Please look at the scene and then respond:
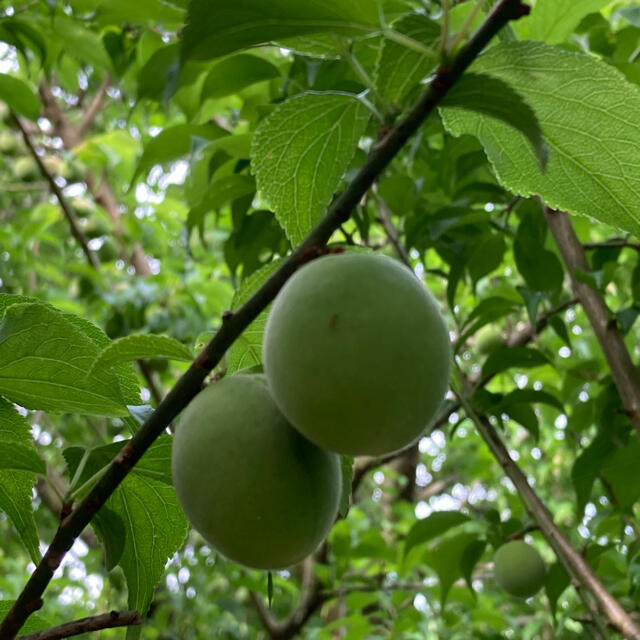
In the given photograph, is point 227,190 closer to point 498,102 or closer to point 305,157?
point 305,157

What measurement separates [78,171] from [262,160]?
3.13m

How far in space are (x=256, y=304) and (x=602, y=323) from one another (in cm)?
94

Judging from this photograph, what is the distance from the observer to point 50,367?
0.76 m

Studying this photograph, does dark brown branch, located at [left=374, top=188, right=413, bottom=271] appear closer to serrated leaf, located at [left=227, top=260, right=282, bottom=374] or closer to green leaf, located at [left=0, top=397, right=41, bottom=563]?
serrated leaf, located at [left=227, top=260, right=282, bottom=374]

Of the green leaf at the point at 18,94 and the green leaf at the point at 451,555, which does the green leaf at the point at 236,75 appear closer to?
the green leaf at the point at 18,94

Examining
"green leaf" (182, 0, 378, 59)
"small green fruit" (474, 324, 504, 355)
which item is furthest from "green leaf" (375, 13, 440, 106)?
"small green fruit" (474, 324, 504, 355)

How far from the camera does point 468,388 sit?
167 cm

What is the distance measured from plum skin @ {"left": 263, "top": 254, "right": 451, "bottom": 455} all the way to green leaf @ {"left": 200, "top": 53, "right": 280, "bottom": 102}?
103cm

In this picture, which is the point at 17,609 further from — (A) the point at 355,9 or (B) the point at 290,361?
(A) the point at 355,9

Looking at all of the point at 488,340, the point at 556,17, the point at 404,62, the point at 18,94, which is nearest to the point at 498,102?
the point at 404,62

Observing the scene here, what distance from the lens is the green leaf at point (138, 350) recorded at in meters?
0.67

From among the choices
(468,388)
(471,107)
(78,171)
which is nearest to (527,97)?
(471,107)

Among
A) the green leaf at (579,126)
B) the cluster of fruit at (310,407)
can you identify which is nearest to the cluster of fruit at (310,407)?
the cluster of fruit at (310,407)

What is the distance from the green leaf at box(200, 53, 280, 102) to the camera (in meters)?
1.50
